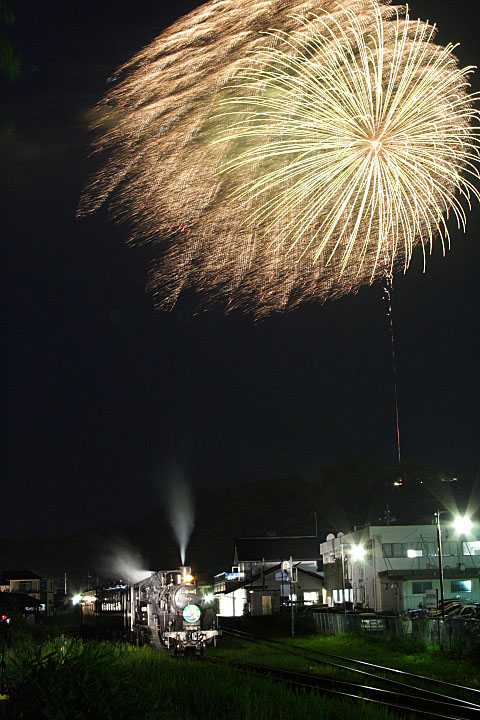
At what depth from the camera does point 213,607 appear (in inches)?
1236

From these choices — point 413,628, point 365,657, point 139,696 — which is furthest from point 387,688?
point 139,696

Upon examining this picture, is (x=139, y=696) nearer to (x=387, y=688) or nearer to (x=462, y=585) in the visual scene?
(x=387, y=688)

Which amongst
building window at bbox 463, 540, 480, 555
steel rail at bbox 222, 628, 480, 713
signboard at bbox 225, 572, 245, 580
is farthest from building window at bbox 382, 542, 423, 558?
signboard at bbox 225, 572, 245, 580

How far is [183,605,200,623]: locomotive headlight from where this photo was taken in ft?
96.5

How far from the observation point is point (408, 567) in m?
53.5

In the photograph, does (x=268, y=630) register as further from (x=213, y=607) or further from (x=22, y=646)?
(x=22, y=646)

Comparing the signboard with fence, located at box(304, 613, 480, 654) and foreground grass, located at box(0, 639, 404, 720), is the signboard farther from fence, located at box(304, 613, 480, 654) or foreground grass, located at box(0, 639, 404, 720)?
foreground grass, located at box(0, 639, 404, 720)

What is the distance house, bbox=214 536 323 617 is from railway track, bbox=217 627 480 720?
37.3 metres

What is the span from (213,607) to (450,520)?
1756cm

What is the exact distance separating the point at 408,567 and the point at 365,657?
1053 inches

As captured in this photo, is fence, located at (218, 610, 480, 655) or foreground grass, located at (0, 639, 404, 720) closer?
foreground grass, located at (0, 639, 404, 720)

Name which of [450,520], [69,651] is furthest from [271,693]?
[450,520]

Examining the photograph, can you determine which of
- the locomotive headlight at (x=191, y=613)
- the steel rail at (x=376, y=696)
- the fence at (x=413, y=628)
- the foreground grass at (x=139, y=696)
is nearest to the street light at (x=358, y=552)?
the fence at (x=413, y=628)

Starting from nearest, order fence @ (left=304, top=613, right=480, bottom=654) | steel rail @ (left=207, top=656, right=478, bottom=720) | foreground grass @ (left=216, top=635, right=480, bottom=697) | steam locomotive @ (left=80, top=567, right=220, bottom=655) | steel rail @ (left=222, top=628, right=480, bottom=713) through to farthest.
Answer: steel rail @ (left=207, top=656, right=478, bottom=720), steel rail @ (left=222, top=628, right=480, bottom=713), foreground grass @ (left=216, top=635, right=480, bottom=697), fence @ (left=304, top=613, right=480, bottom=654), steam locomotive @ (left=80, top=567, right=220, bottom=655)
